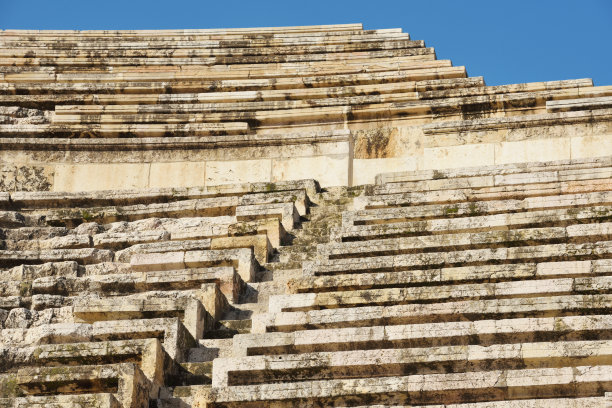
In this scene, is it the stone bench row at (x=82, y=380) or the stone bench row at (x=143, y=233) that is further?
the stone bench row at (x=143, y=233)

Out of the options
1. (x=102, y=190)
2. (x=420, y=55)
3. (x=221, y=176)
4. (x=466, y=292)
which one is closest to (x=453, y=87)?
(x=420, y=55)

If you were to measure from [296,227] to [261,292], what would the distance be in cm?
190

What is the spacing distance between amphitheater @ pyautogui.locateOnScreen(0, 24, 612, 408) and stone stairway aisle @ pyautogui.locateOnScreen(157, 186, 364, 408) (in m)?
0.03

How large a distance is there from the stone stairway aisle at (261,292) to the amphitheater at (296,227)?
26mm

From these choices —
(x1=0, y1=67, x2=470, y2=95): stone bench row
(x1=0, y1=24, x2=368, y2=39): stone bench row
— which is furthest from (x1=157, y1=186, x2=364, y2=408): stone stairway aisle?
(x1=0, y1=24, x2=368, y2=39): stone bench row

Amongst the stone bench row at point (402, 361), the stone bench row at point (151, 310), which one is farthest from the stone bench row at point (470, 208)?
the stone bench row at point (402, 361)

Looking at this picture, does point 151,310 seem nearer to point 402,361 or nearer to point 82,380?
point 82,380

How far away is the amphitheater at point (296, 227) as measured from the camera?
31.7ft

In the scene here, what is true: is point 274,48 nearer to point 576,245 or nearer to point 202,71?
point 202,71

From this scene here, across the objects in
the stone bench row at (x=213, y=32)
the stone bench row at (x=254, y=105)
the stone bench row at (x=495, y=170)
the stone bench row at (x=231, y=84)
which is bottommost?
the stone bench row at (x=495, y=170)

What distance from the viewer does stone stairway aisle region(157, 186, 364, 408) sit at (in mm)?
9859

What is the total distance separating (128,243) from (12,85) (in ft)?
21.3

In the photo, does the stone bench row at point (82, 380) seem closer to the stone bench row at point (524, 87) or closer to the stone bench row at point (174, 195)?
the stone bench row at point (174, 195)

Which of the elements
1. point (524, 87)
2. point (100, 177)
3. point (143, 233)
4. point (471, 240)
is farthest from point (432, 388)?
point (524, 87)
